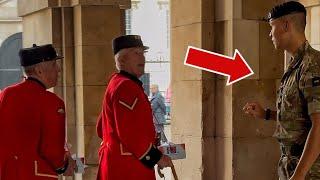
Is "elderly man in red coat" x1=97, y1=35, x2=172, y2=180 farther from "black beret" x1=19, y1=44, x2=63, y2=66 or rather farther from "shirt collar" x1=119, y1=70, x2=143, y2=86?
"black beret" x1=19, y1=44, x2=63, y2=66

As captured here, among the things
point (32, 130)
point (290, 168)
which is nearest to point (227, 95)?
point (32, 130)

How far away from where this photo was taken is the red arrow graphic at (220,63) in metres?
5.45

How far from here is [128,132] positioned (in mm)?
4363

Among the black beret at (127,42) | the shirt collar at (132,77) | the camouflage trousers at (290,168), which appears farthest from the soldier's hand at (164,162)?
the camouflage trousers at (290,168)

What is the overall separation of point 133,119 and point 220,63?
1.46m

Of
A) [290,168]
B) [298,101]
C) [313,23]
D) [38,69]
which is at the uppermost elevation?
[313,23]

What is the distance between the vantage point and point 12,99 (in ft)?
13.9

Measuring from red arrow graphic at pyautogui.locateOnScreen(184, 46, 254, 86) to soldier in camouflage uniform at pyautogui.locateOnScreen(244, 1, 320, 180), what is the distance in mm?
1930

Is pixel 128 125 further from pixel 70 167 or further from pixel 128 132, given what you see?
pixel 70 167

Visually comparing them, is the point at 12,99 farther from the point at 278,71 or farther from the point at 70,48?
the point at 70,48

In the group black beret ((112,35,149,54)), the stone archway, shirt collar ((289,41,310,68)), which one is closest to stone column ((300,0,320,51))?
black beret ((112,35,149,54))

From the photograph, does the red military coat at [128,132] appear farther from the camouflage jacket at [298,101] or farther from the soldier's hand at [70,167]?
the camouflage jacket at [298,101]

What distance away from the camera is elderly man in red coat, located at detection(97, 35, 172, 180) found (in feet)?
14.4

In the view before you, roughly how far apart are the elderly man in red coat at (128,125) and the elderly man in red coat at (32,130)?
1.15ft
